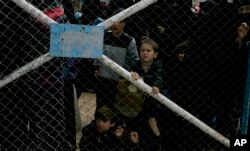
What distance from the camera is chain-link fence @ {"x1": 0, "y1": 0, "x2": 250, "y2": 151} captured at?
412 cm

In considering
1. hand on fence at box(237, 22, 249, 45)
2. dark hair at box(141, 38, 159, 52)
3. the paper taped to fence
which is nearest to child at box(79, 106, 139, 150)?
dark hair at box(141, 38, 159, 52)

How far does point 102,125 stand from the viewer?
4.56 metres

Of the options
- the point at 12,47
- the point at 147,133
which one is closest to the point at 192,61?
the point at 147,133

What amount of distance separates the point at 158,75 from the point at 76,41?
0.90 meters

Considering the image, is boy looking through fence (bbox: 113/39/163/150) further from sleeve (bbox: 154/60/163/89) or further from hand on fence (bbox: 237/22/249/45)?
hand on fence (bbox: 237/22/249/45)

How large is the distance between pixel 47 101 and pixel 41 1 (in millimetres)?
887

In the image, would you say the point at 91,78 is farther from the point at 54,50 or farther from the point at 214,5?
the point at 214,5

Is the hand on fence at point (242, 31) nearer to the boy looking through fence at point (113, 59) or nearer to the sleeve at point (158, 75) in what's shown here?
the sleeve at point (158, 75)

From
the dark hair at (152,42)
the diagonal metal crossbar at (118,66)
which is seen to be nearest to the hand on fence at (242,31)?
the dark hair at (152,42)

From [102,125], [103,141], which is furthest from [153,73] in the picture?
[103,141]

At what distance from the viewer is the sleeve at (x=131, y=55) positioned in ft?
14.1

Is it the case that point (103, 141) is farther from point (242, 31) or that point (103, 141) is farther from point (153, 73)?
point (242, 31)

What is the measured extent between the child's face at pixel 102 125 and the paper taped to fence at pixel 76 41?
1000mm

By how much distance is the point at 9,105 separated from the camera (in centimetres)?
402
